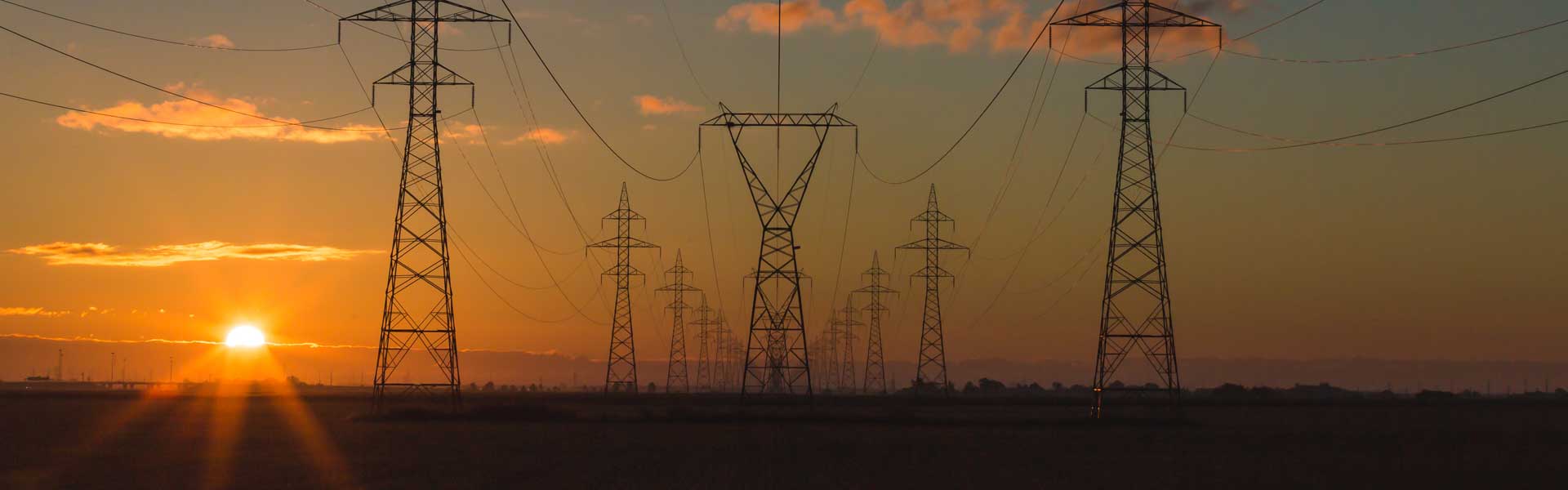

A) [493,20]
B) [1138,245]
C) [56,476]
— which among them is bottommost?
[56,476]

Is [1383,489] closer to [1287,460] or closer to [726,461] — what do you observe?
[1287,460]

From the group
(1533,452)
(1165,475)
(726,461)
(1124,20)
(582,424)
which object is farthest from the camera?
(582,424)

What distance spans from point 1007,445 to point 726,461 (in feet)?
50.9

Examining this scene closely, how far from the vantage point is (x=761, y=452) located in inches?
2192

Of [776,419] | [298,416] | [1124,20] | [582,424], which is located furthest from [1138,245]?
[298,416]

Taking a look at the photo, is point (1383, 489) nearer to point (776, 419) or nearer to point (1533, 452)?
point (1533, 452)

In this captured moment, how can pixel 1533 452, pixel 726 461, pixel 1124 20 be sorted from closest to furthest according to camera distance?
pixel 726 461 < pixel 1533 452 < pixel 1124 20

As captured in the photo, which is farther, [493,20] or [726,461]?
[493,20]

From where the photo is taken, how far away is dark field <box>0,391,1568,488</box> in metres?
43.0

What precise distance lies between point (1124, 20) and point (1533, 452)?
26.3 metres

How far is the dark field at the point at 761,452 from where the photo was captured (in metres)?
43.0

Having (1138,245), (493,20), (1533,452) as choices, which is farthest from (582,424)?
(1533,452)

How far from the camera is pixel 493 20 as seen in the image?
6612cm

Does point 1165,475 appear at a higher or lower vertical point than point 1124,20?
lower
